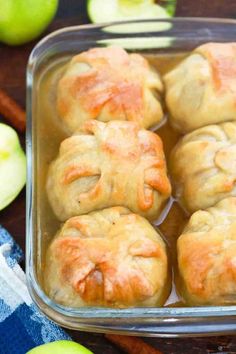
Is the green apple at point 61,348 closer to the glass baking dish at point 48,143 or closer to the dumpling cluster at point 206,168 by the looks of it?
the glass baking dish at point 48,143

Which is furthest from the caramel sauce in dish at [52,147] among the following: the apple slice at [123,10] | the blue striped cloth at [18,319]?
the apple slice at [123,10]

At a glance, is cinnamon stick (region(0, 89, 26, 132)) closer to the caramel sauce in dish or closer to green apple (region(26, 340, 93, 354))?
the caramel sauce in dish

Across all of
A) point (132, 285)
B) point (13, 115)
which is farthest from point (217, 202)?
point (13, 115)

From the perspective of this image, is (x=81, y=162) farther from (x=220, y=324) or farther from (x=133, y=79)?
(x=220, y=324)

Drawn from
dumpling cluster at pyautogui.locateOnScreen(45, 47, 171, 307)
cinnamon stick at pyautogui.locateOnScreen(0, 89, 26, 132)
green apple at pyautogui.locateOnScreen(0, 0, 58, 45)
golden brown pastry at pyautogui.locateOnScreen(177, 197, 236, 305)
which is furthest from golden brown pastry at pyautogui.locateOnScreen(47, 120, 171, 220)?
green apple at pyautogui.locateOnScreen(0, 0, 58, 45)

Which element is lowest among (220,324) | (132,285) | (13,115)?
(220,324)
